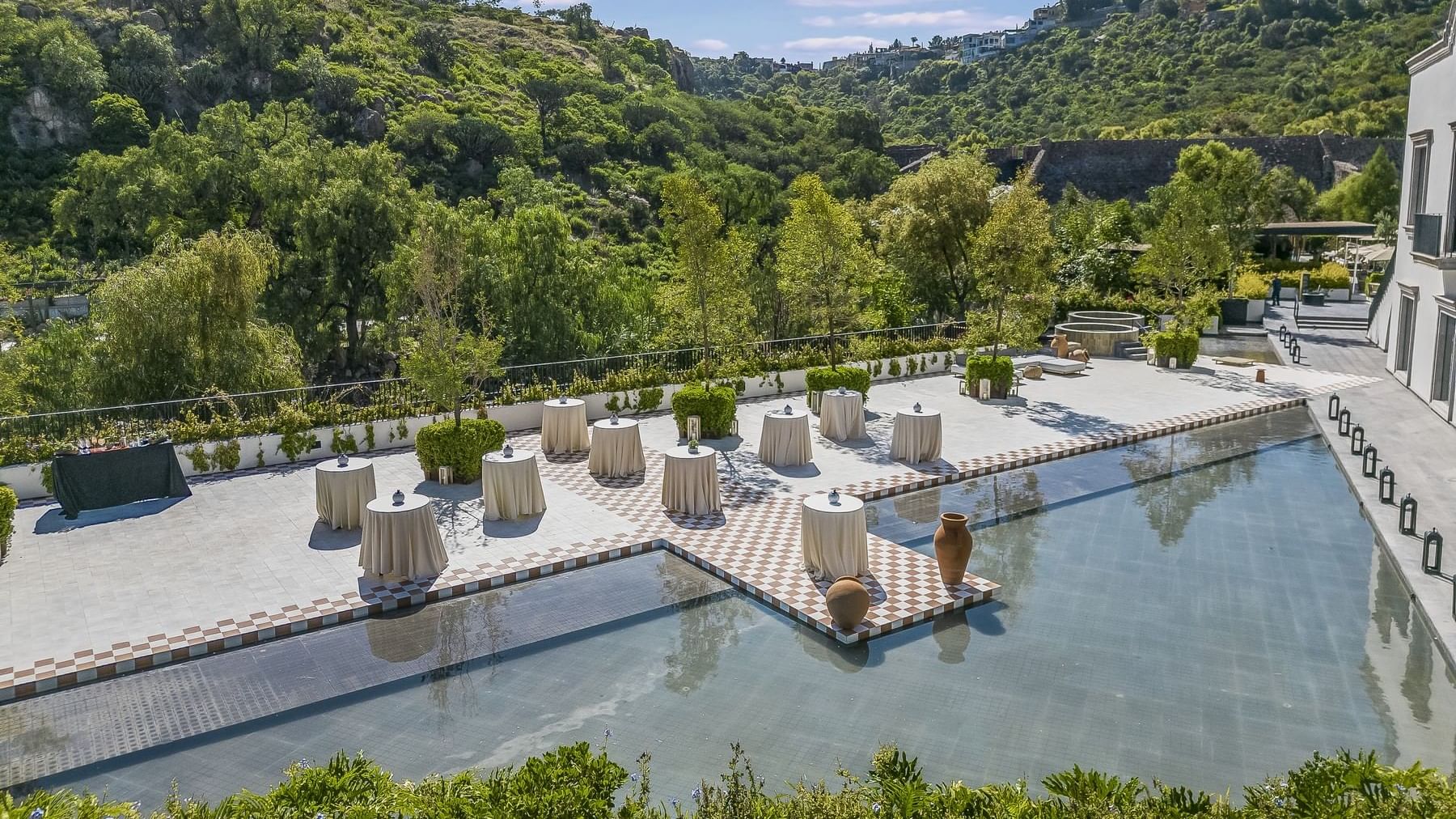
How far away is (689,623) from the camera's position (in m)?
8.18

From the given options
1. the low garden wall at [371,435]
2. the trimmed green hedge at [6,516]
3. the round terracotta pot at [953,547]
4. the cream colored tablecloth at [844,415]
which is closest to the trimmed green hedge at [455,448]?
the low garden wall at [371,435]

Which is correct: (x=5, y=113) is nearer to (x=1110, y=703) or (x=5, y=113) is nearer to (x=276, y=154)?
(x=276, y=154)

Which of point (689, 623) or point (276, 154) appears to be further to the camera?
point (276, 154)

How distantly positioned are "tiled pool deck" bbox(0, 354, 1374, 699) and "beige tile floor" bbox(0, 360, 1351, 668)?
0.03 meters

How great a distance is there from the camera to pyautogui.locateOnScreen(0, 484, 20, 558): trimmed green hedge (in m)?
9.62

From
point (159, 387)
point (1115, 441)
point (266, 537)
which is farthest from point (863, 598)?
point (159, 387)

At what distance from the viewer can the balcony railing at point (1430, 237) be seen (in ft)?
52.3

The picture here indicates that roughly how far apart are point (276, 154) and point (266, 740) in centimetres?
2610

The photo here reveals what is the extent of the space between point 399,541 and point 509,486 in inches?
78.5

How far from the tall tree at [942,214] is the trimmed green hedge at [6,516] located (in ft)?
61.1

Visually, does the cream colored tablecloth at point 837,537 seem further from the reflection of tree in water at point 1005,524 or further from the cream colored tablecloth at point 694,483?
the cream colored tablecloth at point 694,483

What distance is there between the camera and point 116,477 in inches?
455

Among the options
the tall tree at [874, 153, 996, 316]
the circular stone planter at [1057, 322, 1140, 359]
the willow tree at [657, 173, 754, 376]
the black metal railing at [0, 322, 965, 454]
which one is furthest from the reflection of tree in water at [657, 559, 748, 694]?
the circular stone planter at [1057, 322, 1140, 359]

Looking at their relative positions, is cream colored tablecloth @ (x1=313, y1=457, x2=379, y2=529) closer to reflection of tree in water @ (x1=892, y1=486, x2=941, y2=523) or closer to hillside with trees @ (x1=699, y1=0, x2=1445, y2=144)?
reflection of tree in water @ (x1=892, y1=486, x2=941, y2=523)
